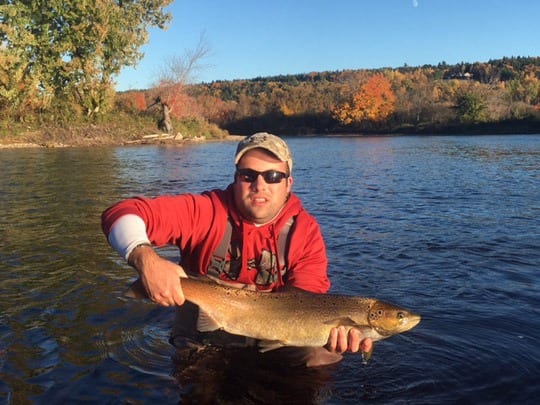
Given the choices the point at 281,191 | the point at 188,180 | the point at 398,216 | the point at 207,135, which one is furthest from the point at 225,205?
the point at 207,135

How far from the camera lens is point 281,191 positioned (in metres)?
3.95

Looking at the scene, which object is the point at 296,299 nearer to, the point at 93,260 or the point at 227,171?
the point at 93,260

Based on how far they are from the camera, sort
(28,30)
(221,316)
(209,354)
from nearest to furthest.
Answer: (221,316) → (209,354) → (28,30)

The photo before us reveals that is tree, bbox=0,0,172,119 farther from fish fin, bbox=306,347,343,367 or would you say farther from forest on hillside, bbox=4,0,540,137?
fish fin, bbox=306,347,343,367

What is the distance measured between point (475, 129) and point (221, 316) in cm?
7127

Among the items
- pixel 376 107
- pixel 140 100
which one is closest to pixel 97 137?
pixel 140 100

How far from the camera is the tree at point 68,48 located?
37.4m

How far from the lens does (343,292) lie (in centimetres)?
673

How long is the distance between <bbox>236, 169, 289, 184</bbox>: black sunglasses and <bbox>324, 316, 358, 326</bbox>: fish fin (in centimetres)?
109

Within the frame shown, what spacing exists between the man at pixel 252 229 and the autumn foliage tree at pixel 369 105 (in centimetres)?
8343

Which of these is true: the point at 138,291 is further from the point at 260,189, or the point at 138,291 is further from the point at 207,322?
the point at 260,189

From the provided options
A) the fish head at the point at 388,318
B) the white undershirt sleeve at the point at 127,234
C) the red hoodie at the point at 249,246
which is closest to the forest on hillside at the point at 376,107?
the red hoodie at the point at 249,246

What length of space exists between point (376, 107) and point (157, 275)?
282 ft

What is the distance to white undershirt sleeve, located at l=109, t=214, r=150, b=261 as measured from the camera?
10.8 ft
